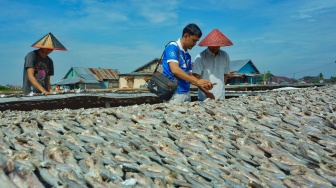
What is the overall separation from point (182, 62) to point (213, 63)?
2.30 feet

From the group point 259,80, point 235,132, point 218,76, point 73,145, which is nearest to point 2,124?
point 73,145

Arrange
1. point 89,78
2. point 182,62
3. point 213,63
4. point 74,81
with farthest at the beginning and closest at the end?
point 89,78 → point 74,81 → point 213,63 → point 182,62

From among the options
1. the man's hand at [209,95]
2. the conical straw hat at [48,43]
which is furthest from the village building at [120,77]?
the man's hand at [209,95]

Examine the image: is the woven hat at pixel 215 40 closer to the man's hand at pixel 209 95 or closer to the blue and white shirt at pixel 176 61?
the blue and white shirt at pixel 176 61

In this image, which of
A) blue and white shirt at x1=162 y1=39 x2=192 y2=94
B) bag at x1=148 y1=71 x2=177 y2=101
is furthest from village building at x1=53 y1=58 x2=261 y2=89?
bag at x1=148 y1=71 x2=177 y2=101

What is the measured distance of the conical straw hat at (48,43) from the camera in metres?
5.36

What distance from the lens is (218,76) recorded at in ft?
17.0

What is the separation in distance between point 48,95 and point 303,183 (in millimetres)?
4154

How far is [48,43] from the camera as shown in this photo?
17.9 feet

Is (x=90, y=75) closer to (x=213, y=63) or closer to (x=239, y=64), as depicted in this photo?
(x=239, y=64)

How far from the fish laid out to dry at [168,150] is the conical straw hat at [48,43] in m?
2.72

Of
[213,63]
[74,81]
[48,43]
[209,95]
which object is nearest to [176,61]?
[209,95]

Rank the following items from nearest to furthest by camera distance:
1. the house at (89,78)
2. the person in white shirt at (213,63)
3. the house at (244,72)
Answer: the person in white shirt at (213,63)
the house at (89,78)
the house at (244,72)

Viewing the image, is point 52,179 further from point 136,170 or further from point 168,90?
point 168,90
